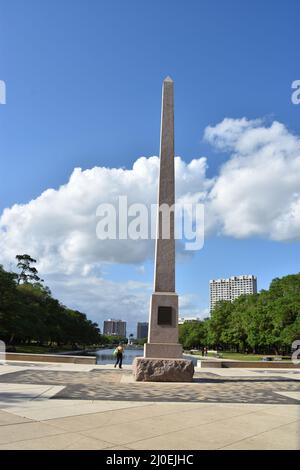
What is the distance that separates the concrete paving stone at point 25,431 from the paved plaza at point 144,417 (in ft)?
0.05

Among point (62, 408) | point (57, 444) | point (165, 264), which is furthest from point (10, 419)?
point (165, 264)

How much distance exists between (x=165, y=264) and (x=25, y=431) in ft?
37.5

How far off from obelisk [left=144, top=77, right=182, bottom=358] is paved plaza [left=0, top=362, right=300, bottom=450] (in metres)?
3.05

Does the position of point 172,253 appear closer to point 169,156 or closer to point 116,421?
point 169,156

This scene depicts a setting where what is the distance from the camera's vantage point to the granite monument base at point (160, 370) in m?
15.6

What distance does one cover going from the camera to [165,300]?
17.1m

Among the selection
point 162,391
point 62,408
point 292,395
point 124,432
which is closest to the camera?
point 124,432

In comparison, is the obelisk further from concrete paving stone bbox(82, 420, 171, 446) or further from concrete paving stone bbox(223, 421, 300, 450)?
concrete paving stone bbox(223, 421, 300, 450)

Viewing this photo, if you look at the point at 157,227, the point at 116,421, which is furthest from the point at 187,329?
the point at 116,421

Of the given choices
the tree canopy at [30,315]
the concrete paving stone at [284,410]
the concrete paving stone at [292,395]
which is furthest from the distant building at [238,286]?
the concrete paving stone at [284,410]

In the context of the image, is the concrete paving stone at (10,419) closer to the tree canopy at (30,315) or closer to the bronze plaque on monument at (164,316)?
the bronze plaque on monument at (164,316)

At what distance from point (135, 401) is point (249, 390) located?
5031 mm

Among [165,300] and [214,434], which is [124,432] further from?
[165,300]
